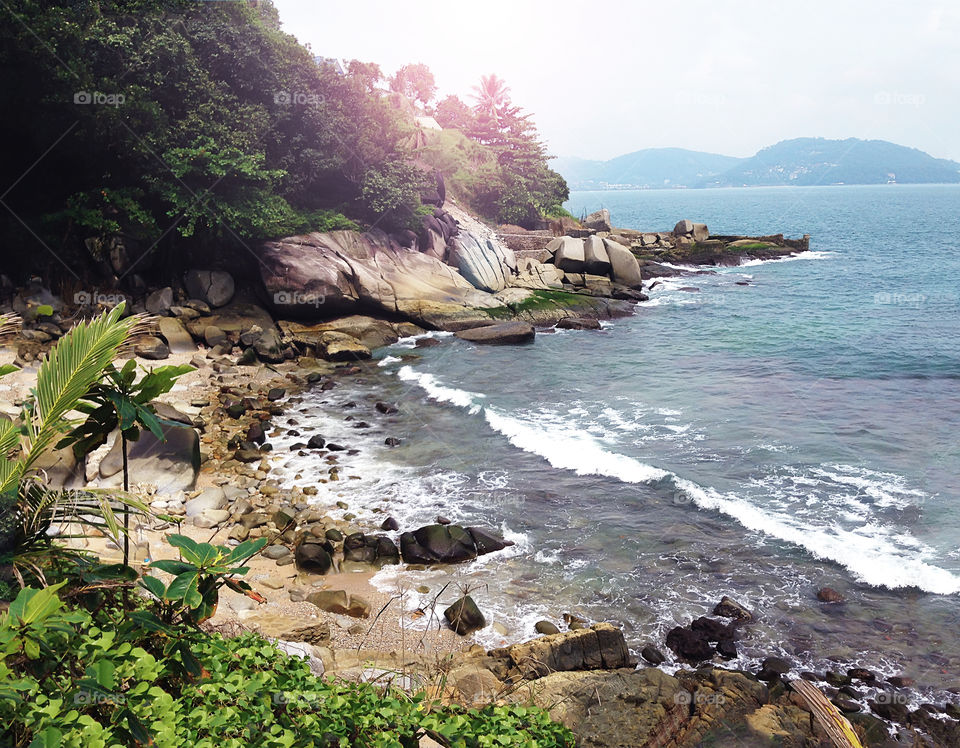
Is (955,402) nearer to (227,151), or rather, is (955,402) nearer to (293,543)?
(293,543)

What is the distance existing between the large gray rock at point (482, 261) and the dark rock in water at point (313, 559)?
22.9 m

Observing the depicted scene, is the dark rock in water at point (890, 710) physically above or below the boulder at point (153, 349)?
below

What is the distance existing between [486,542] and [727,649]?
4.57 metres

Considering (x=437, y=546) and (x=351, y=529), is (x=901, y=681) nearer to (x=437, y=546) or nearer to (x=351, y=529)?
(x=437, y=546)

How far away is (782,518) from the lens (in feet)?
45.9

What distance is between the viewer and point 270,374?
2295cm

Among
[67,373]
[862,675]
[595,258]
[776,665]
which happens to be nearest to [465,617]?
[776,665]

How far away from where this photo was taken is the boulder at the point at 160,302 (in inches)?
977

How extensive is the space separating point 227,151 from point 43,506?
71.7 ft

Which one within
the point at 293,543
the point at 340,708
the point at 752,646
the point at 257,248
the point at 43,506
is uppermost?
the point at 257,248

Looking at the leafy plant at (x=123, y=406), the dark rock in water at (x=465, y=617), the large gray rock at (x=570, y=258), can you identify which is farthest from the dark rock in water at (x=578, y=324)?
the leafy plant at (x=123, y=406)

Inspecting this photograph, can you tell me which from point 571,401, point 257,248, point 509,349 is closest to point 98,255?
point 257,248

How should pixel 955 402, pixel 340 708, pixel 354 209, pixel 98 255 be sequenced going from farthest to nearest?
pixel 354 209
pixel 98 255
pixel 955 402
pixel 340 708

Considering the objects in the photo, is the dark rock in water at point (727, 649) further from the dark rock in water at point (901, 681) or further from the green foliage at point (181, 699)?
the green foliage at point (181, 699)
